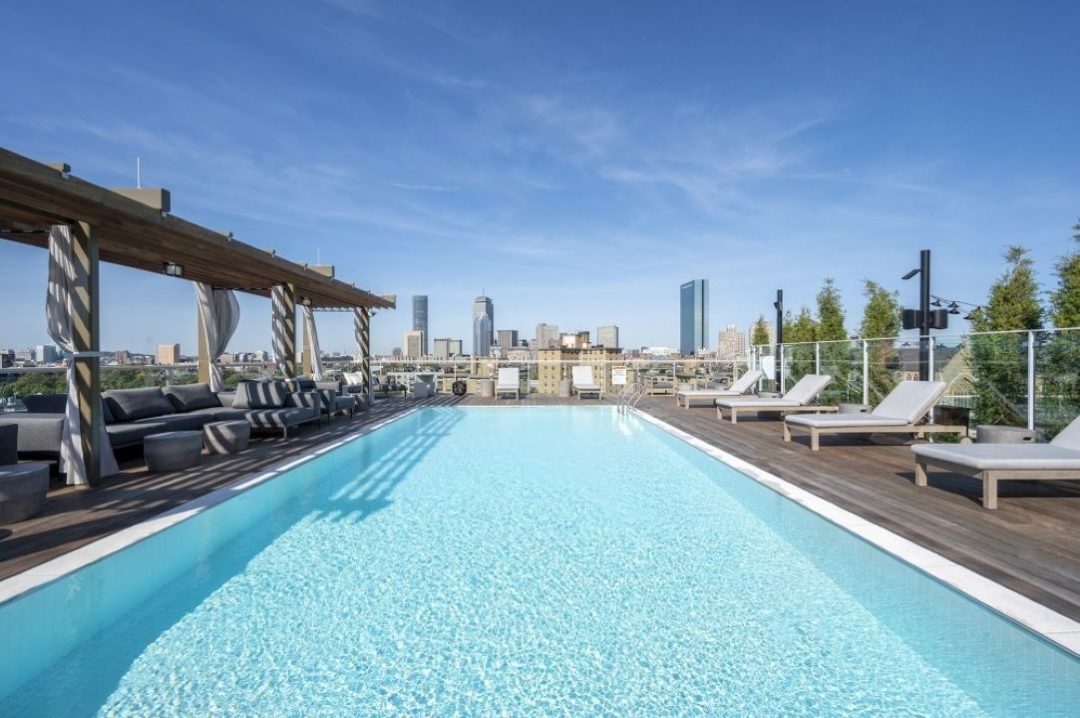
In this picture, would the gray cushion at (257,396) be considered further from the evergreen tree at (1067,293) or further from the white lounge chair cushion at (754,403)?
the evergreen tree at (1067,293)

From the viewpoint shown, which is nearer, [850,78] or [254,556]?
[254,556]

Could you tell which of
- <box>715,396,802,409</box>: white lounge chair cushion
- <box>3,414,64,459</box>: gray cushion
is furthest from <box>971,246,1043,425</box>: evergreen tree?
<box>3,414,64,459</box>: gray cushion

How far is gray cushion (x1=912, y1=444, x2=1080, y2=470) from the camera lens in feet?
11.7

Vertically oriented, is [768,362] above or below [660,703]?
above

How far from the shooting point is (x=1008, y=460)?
141 inches

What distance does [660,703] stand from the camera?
6.64ft

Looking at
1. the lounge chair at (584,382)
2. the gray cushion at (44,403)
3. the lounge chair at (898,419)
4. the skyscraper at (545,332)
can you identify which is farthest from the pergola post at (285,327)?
the skyscraper at (545,332)

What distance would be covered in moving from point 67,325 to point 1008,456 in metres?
7.49

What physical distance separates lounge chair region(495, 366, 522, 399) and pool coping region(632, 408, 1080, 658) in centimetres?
952

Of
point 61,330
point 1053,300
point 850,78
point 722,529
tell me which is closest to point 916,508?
point 722,529

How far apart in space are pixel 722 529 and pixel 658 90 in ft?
37.7

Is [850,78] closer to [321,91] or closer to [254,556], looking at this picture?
[321,91]

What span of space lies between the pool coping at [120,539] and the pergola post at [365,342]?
23.2ft

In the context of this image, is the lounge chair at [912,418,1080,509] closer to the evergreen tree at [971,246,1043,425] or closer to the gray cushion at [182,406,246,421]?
the evergreen tree at [971,246,1043,425]
